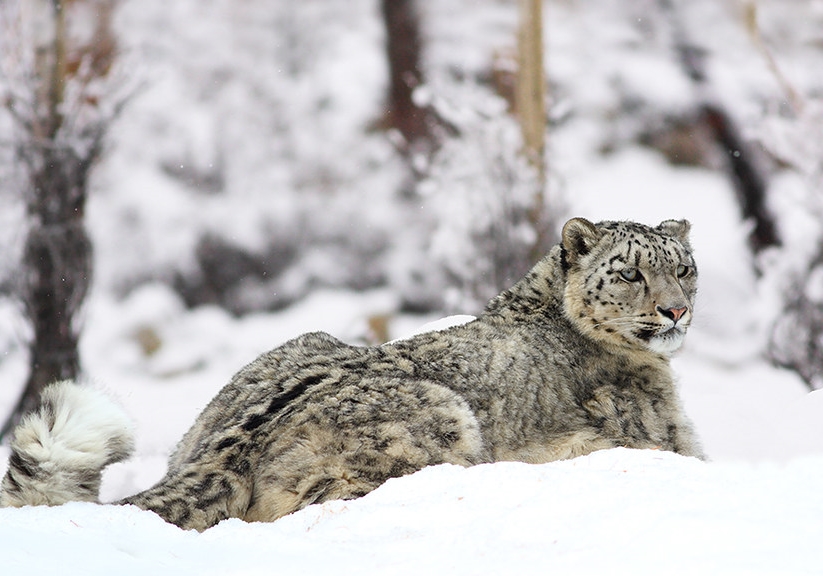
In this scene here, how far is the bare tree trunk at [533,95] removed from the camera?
12909 millimetres

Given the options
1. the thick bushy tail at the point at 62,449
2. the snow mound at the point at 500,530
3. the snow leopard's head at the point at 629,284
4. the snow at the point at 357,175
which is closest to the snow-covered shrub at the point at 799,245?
the snow at the point at 357,175

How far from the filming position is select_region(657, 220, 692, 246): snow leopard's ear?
18.3 feet

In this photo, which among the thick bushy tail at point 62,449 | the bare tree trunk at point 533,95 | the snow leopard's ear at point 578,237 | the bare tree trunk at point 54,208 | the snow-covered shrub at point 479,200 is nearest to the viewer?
the thick bushy tail at point 62,449

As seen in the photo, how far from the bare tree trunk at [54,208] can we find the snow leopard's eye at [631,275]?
746 centimetres

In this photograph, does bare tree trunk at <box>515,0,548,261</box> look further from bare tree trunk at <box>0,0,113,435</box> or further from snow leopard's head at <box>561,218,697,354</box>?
snow leopard's head at <box>561,218,697,354</box>

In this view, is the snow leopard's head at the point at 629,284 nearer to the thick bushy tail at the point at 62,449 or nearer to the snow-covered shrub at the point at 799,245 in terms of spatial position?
the thick bushy tail at the point at 62,449

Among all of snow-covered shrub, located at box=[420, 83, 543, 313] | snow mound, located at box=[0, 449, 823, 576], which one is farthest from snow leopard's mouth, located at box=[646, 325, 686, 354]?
snow-covered shrub, located at box=[420, 83, 543, 313]

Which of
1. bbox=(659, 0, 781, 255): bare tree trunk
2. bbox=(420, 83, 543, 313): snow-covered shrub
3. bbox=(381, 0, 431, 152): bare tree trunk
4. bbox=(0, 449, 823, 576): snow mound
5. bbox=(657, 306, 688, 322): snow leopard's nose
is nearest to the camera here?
bbox=(0, 449, 823, 576): snow mound

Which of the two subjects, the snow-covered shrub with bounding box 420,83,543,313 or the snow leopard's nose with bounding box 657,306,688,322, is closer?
the snow leopard's nose with bounding box 657,306,688,322

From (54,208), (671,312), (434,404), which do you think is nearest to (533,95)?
(54,208)

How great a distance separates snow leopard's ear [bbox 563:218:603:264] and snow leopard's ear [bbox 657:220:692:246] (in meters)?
0.50

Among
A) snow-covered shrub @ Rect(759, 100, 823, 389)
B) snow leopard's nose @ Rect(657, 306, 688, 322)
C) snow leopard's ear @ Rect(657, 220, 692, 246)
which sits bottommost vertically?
snow-covered shrub @ Rect(759, 100, 823, 389)

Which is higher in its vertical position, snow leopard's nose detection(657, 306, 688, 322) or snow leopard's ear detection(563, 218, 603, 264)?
snow leopard's ear detection(563, 218, 603, 264)

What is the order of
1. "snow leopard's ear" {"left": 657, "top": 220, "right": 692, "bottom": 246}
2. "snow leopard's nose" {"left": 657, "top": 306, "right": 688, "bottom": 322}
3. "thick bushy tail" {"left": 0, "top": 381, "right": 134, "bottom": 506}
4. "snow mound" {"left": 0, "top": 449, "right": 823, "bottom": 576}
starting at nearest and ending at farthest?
"snow mound" {"left": 0, "top": 449, "right": 823, "bottom": 576}
"thick bushy tail" {"left": 0, "top": 381, "right": 134, "bottom": 506}
"snow leopard's nose" {"left": 657, "top": 306, "right": 688, "bottom": 322}
"snow leopard's ear" {"left": 657, "top": 220, "right": 692, "bottom": 246}
